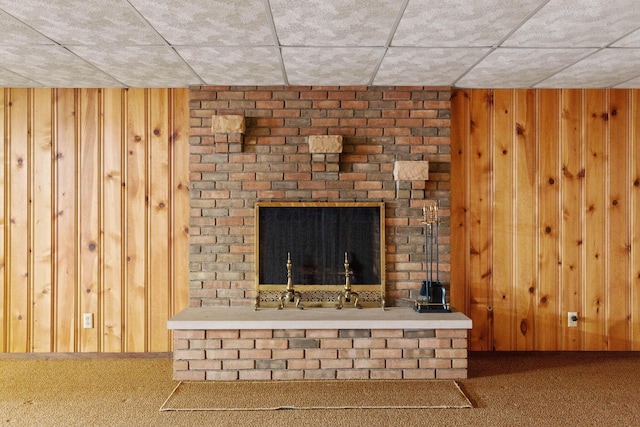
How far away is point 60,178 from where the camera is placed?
10.9 feet

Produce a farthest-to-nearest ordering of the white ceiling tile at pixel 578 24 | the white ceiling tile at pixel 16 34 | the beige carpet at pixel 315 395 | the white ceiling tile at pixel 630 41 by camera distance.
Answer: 1. the beige carpet at pixel 315 395
2. the white ceiling tile at pixel 630 41
3. the white ceiling tile at pixel 16 34
4. the white ceiling tile at pixel 578 24

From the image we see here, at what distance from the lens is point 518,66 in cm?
281

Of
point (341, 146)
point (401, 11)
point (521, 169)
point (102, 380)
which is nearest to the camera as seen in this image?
point (401, 11)

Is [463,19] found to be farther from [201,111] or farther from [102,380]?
[102,380]

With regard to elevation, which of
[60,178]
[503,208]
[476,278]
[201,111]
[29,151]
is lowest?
[476,278]

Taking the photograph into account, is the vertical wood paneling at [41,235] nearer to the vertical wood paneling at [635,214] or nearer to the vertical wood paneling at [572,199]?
the vertical wood paneling at [572,199]

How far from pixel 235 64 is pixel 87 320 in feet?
7.22

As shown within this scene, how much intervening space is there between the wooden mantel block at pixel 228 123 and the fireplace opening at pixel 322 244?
0.60 metres

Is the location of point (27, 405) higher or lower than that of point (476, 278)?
lower

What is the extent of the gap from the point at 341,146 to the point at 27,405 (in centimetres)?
252

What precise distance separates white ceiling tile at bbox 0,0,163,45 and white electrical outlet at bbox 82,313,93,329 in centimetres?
195

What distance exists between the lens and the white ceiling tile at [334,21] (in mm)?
1977

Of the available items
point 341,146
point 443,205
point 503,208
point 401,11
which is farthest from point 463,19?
point 503,208

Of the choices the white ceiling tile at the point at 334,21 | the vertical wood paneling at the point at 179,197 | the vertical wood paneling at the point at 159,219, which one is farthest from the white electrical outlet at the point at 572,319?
the vertical wood paneling at the point at 159,219
